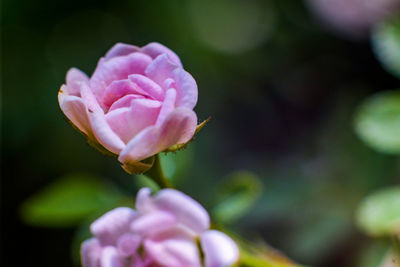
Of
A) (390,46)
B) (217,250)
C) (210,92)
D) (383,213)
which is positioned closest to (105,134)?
(217,250)

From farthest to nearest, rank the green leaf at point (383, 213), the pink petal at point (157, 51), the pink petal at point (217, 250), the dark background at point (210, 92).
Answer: the dark background at point (210, 92) → the green leaf at point (383, 213) → the pink petal at point (157, 51) → the pink petal at point (217, 250)

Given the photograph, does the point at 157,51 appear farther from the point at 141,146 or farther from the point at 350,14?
the point at 350,14

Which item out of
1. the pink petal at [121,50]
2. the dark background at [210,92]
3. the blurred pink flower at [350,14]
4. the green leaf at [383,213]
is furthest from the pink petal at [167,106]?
the blurred pink flower at [350,14]

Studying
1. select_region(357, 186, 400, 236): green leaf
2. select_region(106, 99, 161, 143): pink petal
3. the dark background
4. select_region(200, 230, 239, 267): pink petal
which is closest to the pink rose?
select_region(106, 99, 161, 143): pink petal

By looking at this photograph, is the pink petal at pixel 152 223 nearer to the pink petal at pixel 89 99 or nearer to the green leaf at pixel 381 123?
the pink petal at pixel 89 99

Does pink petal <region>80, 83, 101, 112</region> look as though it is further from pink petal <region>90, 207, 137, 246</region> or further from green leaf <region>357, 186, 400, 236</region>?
green leaf <region>357, 186, 400, 236</region>

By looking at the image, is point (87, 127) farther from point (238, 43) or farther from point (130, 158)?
point (238, 43)
